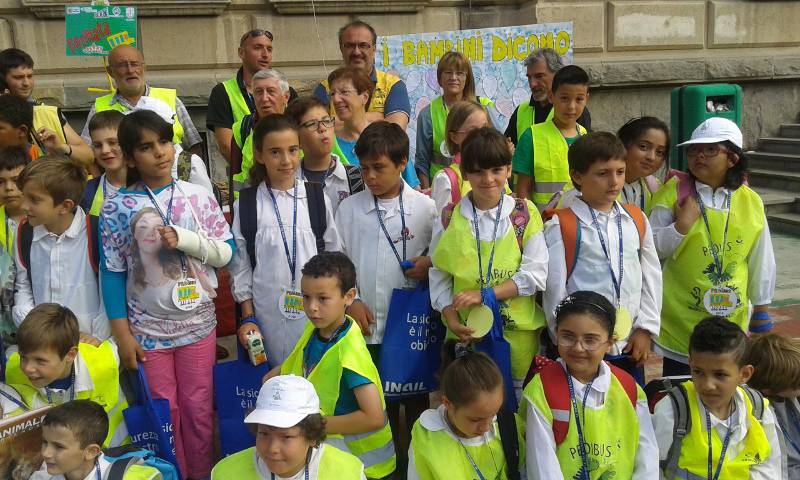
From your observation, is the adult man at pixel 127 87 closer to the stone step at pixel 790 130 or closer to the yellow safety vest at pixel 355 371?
the yellow safety vest at pixel 355 371

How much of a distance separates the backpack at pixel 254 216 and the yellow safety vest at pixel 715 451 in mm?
1770

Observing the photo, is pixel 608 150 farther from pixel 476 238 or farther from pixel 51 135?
pixel 51 135

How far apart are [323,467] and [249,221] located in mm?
1345

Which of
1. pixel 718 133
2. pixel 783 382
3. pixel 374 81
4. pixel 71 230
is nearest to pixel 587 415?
pixel 783 382

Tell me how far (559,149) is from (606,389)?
5.65 feet

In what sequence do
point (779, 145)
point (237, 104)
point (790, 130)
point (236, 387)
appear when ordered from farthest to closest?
point (790, 130) → point (779, 145) → point (237, 104) → point (236, 387)

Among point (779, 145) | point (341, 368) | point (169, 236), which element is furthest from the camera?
point (779, 145)

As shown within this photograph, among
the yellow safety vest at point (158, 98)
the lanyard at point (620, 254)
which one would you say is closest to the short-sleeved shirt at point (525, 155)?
the lanyard at point (620, 254)

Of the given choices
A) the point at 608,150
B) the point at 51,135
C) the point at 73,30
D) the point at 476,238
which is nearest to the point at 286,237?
the point at 476,238

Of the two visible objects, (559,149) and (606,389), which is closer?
(606,389)

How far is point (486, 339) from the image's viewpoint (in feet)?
10.7

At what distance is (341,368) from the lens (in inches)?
117

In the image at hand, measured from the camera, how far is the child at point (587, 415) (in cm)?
291

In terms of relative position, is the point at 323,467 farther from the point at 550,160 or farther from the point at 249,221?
the point at 550,160
